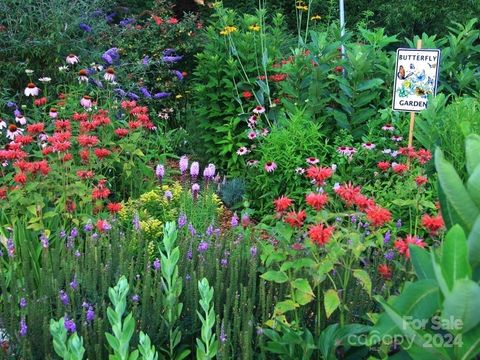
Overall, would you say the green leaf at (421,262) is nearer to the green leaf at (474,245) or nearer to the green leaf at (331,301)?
the green leaf at (474,245)

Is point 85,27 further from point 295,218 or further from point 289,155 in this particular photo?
point 295,218

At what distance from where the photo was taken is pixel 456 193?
146cm

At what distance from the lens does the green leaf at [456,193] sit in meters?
1.45

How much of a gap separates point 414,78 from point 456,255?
3742 millimetres

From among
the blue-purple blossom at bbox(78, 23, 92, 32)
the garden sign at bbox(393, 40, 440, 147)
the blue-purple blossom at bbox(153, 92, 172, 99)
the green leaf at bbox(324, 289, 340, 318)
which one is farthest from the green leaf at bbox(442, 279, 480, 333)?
the blue-purple blossom at bbox(153, 92, 172, 99)

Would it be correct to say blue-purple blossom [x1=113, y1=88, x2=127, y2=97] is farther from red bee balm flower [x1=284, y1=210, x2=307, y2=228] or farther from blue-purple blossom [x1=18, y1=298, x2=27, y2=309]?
red bee balm flower [x1=284, y1=210, x2=307, y2=228]

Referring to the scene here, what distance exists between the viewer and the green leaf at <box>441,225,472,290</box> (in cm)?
135

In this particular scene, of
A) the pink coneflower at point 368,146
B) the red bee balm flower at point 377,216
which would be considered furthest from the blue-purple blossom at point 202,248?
the pink coneflower at point 368,146

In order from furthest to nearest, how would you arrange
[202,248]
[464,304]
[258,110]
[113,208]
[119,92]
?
[119,92] → [258,110] → [113,208] → [202,248] → [464,304]

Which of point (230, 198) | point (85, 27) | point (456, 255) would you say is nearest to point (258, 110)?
point (230, 198)

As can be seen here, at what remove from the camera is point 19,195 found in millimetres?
4008

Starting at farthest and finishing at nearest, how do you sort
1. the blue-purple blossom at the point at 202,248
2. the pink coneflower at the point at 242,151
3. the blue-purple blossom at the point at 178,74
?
the blue-purple blossom at the point at 178,74
the pink coneflower at the point at 242,151
the blue-purple blossom at the point at 202,248

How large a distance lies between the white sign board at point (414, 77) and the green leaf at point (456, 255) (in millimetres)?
3556

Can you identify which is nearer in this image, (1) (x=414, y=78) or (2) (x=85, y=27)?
(1) (x=414, y=78)
